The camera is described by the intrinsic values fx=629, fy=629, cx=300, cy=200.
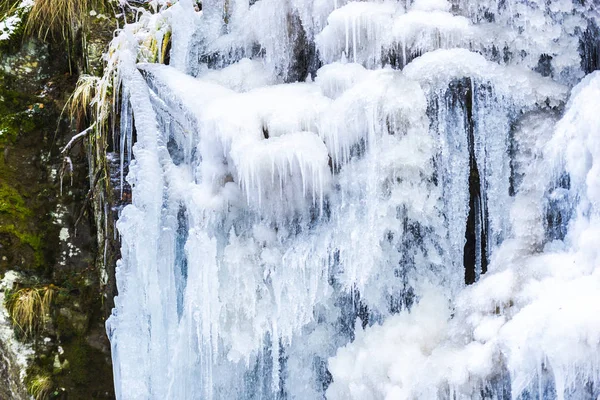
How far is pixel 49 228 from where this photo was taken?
5082 millimetres

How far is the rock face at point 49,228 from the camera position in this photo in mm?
4887

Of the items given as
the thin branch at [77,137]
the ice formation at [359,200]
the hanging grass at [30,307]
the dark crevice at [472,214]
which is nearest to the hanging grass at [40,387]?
the hanging grass at [30,307]

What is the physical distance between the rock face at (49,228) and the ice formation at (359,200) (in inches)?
43.4

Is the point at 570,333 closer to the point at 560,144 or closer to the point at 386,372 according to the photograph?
the point at 560,144

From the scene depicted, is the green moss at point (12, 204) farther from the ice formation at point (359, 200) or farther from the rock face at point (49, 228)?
the ice formation at point (359, 200)

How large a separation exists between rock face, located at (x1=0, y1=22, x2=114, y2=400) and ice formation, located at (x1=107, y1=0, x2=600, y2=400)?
3.61 feet

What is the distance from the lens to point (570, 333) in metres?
2.41

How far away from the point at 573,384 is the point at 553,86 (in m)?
1.52

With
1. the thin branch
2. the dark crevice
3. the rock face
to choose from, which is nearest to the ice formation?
the dark crevice

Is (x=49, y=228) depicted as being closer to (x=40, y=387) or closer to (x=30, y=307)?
(x=30, y=307)

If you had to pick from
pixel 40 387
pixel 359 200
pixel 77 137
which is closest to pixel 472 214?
pixel 359 200

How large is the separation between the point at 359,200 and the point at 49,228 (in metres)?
2.85

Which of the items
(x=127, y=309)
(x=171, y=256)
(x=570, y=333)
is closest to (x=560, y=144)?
(x=570, y=333)

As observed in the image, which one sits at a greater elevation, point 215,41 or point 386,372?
point 215,41
